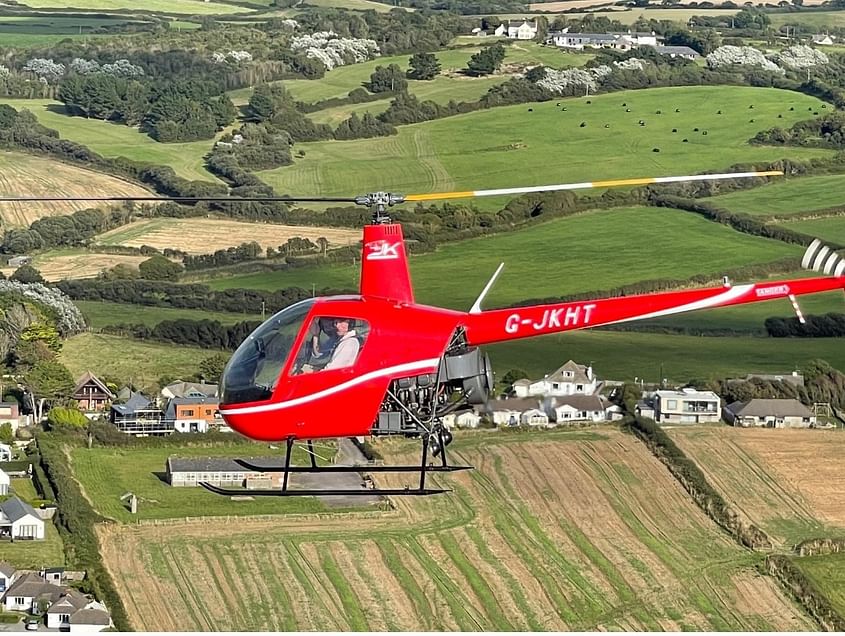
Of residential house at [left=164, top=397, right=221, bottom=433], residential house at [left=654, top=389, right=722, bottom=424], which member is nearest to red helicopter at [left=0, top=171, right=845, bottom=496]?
residential house at [left=654, top=389, right=722, bottom=424]

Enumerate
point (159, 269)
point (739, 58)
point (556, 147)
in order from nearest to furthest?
point (159, 269), point (556, 147), point (739, 58)

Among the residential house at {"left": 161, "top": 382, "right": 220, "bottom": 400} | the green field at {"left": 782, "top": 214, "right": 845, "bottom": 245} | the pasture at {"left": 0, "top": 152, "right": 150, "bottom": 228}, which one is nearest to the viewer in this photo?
the residential house at {"left": 161, "top": 382, "right": 220, "bottom": 400}

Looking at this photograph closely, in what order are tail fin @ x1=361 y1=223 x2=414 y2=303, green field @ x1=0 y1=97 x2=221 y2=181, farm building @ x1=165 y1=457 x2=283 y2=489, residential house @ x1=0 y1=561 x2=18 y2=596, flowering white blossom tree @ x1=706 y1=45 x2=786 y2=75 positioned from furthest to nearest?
flowering white blossom tree @ x1=706 y1=45 x2=786 y2=75 → green field @ x1=0 y1=97 x2=221 y2=181 → farm building @ x1=165 y1=457 x2=283 y2=489 → residential house @ x1=0 y1=561 x2=18 y2=596 → tail fin @ x1=361 y1=223 x2=414 y2=303

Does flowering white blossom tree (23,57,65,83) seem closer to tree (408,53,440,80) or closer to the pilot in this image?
tree (408,53,440,80)

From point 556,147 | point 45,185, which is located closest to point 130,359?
point 45,185

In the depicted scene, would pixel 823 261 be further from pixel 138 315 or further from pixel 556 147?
pixel 556 147

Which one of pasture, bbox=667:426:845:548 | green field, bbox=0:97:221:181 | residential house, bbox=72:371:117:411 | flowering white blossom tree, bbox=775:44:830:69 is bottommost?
green field, bbox=0:97:221:181

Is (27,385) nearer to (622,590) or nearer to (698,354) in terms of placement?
(698,354)
